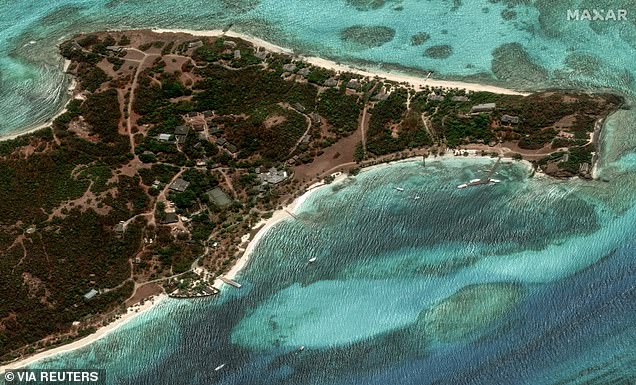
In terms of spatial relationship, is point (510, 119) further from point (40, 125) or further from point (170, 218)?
point (40, 125)

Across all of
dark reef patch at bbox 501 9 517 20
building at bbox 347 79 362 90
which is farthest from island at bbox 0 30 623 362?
dark reef patch at bbox 501 9 517 20

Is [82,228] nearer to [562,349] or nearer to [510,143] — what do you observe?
[510,143]

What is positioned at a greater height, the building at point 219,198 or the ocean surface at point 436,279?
the building at point 219,198

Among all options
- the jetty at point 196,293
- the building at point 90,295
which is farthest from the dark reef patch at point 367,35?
the building at point 90,295

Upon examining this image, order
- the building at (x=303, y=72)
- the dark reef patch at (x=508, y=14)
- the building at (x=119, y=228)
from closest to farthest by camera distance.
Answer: the building at (x=119, y=228)
the building at (x=303, y=72)
the dark reef patch at (x=508, y=14)

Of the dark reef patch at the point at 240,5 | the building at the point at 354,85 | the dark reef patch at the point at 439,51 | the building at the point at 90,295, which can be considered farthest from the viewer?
the dark reef patch at the point at 240,5

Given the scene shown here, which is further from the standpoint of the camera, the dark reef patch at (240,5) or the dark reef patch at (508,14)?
the dark reef patch at (240,5)

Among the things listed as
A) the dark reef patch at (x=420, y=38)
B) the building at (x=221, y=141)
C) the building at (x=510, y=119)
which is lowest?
the building at (x=510, y=119)

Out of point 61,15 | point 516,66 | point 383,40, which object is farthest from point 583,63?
point 61,15

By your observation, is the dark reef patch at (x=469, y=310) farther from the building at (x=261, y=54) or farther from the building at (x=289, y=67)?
the building at (x=261, y=54)
